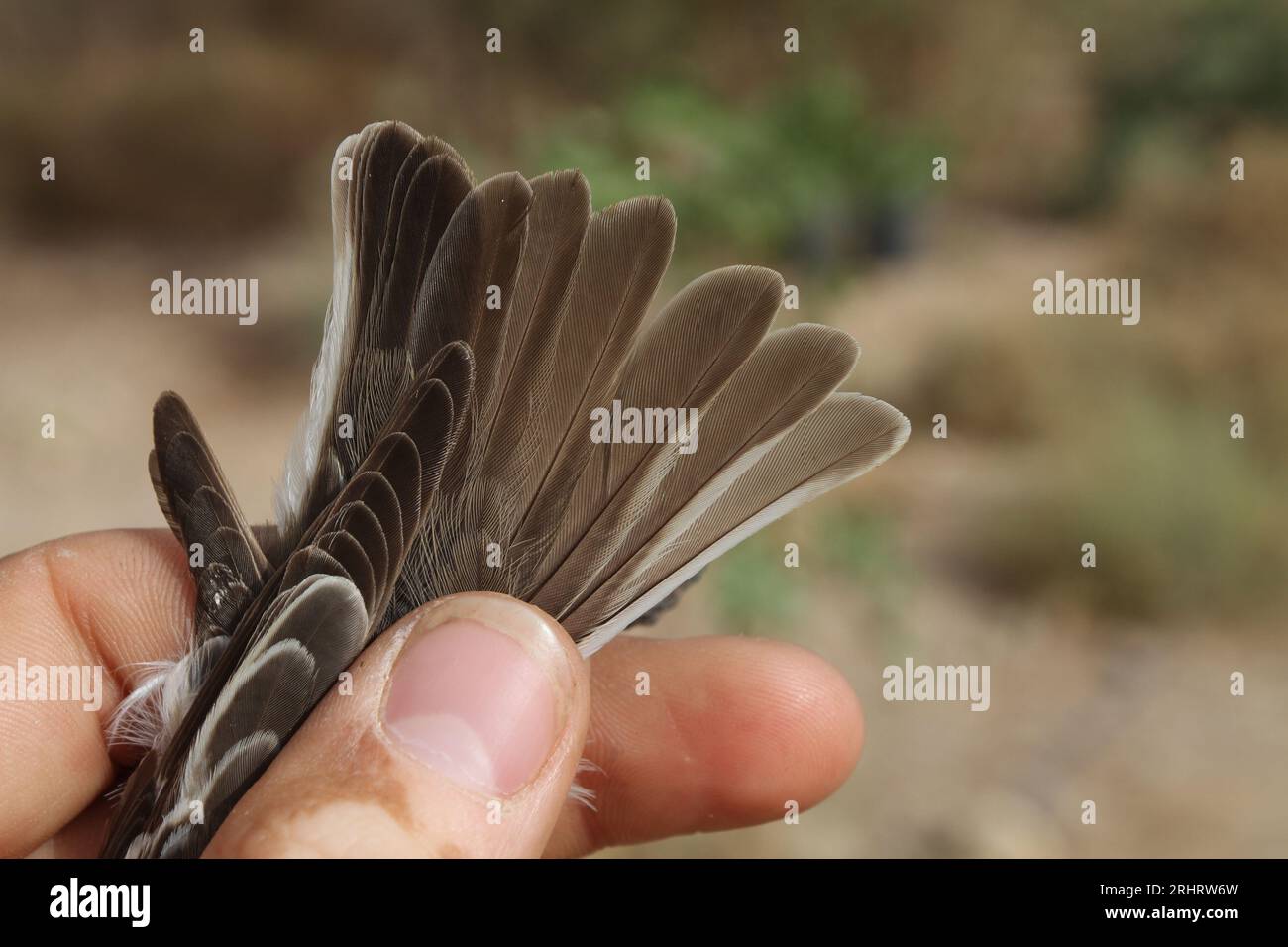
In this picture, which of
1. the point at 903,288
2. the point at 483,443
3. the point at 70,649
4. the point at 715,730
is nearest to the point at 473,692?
the point at 483,443

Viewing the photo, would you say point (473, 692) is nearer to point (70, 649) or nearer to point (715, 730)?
point (715, 730)

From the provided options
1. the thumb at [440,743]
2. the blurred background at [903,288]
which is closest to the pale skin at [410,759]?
the thumb at [440,743]

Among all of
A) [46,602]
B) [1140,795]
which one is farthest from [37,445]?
[1140,795]

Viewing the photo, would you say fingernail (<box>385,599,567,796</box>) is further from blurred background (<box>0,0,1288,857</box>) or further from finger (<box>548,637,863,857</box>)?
blurred background (<box>0,0,1288,857</box>)

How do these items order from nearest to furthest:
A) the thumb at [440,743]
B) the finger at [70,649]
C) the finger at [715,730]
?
the thumb at [440,743] → the finger at [70,649] → the finger at [715,730]

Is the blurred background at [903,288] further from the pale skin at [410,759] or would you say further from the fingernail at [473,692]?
the fingernail at [473,692]

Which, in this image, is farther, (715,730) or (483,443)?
(715,730)
